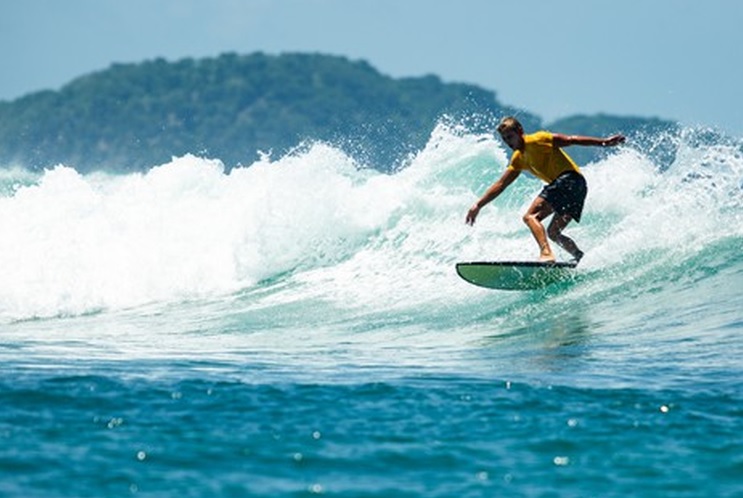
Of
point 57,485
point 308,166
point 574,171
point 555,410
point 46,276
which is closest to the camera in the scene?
point 57,485

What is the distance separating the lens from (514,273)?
13.3 meters

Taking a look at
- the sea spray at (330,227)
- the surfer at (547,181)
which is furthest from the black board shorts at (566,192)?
the sea spray at (330,227)

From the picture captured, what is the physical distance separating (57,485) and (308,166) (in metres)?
15.3

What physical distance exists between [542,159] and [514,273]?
1.24 meters

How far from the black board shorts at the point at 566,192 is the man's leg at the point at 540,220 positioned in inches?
2.3

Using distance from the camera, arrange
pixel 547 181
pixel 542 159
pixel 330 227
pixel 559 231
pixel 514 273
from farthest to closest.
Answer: pixel 330 227, pixel 514 273, pixel 559 231, pixel 547 181, pixel 542 159

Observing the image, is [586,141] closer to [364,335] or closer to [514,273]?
[514,273]

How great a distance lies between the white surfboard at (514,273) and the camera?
13.1 meters

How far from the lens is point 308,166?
21.3 metres

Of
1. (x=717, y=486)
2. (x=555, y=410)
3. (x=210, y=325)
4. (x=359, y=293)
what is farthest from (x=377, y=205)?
(x=717, y=486)

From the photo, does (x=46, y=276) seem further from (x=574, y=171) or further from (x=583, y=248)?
(x=574, y=171)

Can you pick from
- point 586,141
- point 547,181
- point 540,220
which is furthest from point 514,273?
point 586,141

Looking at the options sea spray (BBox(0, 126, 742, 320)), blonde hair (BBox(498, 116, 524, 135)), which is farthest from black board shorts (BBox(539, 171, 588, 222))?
sea spray (BBox(0, 126, 742, 320))

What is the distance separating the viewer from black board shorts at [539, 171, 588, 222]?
12.8m
